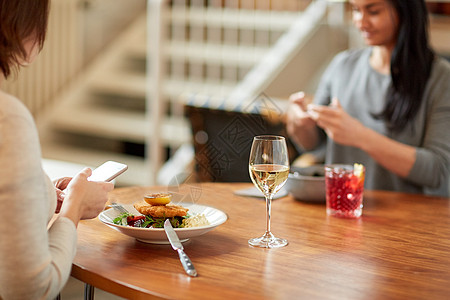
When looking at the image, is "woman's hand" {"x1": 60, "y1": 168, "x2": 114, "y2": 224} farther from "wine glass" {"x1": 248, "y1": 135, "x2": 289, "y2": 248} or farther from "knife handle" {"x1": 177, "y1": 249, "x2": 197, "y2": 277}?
"wine glass" {"x1": 248, "y1": 135, "x2": 289, "y2": 248}

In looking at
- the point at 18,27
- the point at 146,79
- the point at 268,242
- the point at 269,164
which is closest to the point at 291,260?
the point at 268,242

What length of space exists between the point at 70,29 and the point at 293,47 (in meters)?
2.25

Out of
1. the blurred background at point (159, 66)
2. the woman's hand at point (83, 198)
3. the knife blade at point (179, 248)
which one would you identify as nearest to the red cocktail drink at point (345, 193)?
the knife blade at point (179, 248)

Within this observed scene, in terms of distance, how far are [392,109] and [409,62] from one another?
19 cm

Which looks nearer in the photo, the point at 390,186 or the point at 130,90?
the point at 390,186

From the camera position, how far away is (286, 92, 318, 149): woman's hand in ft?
7.88

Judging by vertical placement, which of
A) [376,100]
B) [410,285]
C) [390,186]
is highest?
[376,100]

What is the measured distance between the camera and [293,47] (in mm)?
4191

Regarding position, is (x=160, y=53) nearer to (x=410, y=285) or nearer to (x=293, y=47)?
(x=293, y=47)

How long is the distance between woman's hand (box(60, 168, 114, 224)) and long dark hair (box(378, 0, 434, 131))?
1.50m

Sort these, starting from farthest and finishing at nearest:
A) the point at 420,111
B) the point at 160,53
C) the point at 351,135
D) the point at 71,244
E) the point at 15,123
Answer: the point at 160,53, the point at 420,111, the point at 351,135, the point at 71,244, the point at 15,123

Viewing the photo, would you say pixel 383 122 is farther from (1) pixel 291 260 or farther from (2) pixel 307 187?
(1) pixel 291 260

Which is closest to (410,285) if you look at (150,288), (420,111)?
(150,288)

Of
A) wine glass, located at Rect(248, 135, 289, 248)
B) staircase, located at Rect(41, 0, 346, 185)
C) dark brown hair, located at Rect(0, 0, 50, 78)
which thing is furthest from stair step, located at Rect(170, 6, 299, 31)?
dark brown hair, located at Rect(0, 0, 50, 78)
